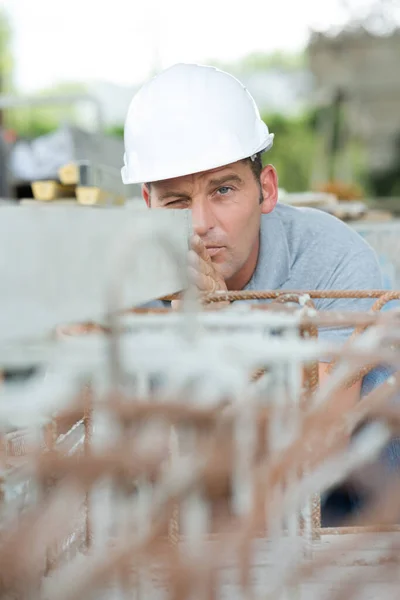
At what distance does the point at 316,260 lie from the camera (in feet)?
7.27

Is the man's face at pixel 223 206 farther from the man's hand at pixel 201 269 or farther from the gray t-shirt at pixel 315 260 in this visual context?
the man's hand at pixel 201 269

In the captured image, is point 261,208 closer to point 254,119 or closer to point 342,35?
point 254,119

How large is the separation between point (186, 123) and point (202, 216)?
8.5 inches

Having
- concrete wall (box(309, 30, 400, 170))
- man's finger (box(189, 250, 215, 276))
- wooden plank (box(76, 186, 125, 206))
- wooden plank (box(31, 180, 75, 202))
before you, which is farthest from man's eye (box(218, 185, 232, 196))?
concrete wall (box(309, 30, 400, 170))

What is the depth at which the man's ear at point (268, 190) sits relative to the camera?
7.68 feet

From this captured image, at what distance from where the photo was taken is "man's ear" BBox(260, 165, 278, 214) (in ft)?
7.68

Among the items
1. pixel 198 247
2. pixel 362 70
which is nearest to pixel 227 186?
pixel 198 247

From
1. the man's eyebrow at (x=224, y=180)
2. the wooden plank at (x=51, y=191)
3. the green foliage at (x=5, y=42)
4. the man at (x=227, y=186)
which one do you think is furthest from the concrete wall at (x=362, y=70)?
the green foliage at (x=5, y=42)

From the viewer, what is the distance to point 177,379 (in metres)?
0.77

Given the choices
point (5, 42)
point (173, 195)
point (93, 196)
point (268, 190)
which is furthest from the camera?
point (5, 42)

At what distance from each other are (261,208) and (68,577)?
1681mm

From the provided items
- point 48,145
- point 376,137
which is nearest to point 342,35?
point 48,145

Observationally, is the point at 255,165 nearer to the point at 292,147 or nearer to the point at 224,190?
the point at 224,190

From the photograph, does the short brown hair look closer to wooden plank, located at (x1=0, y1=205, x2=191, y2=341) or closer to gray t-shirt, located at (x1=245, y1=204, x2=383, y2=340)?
gray t-shirt, located at (x1=245, y1=204, x2=383, y2=340)
